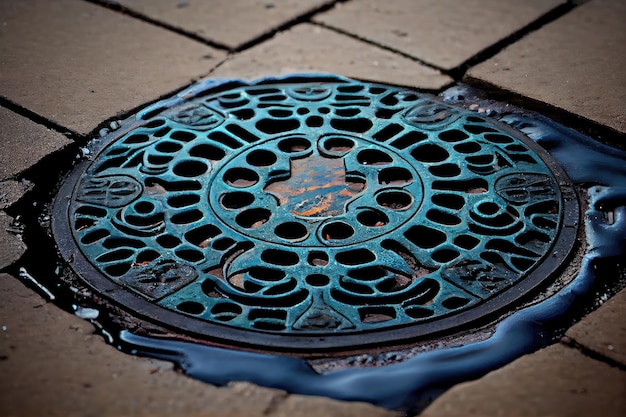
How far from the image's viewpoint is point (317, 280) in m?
1.87

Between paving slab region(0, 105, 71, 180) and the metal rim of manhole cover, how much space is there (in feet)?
0.50

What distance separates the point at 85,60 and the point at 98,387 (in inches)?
61.1

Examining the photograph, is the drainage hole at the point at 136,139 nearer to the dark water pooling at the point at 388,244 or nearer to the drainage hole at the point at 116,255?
the dark water pooling at the point at 388,244

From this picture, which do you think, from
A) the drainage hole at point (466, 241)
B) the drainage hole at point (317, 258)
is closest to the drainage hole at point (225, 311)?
the drainage hole at point (317, 258)

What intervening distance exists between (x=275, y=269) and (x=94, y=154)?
2.56 feet

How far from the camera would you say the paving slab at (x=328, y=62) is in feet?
8.79

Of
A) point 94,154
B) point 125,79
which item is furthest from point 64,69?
point 94,154

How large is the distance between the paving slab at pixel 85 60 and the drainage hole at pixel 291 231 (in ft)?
2.61

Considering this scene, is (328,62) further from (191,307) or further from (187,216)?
(191,307)

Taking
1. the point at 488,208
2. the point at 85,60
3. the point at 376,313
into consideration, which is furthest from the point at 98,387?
the point at 85,60

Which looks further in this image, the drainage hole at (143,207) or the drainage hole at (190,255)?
the drainage hole at (143,207)

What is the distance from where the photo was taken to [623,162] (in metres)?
2.28

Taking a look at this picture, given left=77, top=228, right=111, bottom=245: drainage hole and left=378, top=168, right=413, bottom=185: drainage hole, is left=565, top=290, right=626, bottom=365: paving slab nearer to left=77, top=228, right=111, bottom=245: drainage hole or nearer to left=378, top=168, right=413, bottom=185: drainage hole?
left=378, top=168, right=413, bottom=185: drainage hole

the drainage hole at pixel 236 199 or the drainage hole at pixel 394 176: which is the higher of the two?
the drainage hole at pixel 394 176
